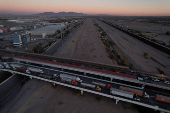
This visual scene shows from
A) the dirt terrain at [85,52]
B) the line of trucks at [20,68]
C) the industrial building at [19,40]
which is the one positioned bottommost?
the dirt terrain at [85,52]

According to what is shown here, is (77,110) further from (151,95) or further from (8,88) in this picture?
(8,88)

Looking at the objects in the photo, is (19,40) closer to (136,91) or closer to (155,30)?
(136,91)

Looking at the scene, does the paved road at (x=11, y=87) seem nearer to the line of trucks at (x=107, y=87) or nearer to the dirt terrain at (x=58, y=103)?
the dirt terrain at (x=58, y=103)

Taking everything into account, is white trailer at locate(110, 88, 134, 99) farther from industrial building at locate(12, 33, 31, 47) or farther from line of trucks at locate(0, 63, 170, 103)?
industrial building at locate(12, 33, 31, 47)

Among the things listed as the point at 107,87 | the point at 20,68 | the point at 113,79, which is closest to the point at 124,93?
the point at 107,87

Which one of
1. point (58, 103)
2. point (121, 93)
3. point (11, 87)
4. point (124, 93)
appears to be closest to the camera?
point (124, 93)

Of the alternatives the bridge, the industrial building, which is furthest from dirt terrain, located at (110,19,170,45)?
the industrial building

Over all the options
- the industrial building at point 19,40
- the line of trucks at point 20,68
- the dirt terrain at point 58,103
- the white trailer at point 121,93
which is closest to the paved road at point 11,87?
the dirt terrain at point 58,103

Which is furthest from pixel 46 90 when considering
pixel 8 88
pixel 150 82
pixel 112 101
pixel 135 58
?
pixel 135 58
